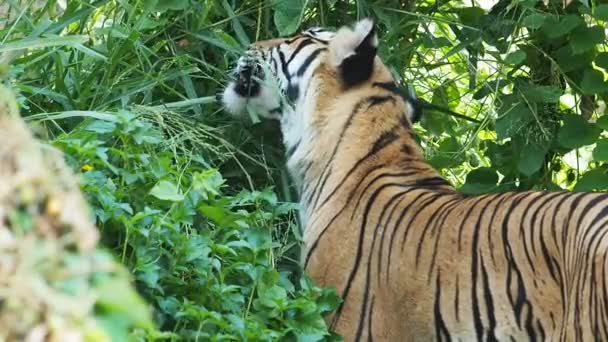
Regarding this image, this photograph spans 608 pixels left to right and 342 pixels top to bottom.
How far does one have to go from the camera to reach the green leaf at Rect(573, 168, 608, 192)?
5.14 meters

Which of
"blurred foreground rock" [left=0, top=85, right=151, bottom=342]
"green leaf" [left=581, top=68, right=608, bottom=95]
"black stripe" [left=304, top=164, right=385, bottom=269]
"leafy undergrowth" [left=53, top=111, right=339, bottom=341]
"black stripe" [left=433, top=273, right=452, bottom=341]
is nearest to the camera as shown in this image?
"blurred foreground rock" [left=0, top=85, right=151, bottom=342]

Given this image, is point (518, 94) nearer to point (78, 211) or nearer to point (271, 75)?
point (271, 75)

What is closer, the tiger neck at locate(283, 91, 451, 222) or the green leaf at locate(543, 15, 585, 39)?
the tiger neck at locate(283, 91, 451, 222)

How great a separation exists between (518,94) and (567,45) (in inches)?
12.7

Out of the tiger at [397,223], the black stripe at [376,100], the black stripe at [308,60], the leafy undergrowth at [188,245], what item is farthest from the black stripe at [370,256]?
the black stripe at [308,60]

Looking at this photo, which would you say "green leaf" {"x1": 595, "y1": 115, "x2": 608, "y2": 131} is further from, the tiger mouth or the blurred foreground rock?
the blurred foreground rock

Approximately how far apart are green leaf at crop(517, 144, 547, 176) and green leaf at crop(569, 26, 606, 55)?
1.49 ft

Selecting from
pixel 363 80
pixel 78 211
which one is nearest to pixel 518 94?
pixel 363 80

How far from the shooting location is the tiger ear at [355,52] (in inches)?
181

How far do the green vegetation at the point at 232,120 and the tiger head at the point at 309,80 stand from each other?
11 cm

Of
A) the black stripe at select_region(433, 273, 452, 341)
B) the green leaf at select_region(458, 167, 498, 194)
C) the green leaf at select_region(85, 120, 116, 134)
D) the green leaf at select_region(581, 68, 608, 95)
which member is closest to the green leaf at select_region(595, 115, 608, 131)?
the green leaf at select_region(581, 68, 608, 95)

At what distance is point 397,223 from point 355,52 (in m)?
0.78

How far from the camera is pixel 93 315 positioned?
1390mm

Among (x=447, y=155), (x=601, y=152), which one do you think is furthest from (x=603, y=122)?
(x=447, y=155)
